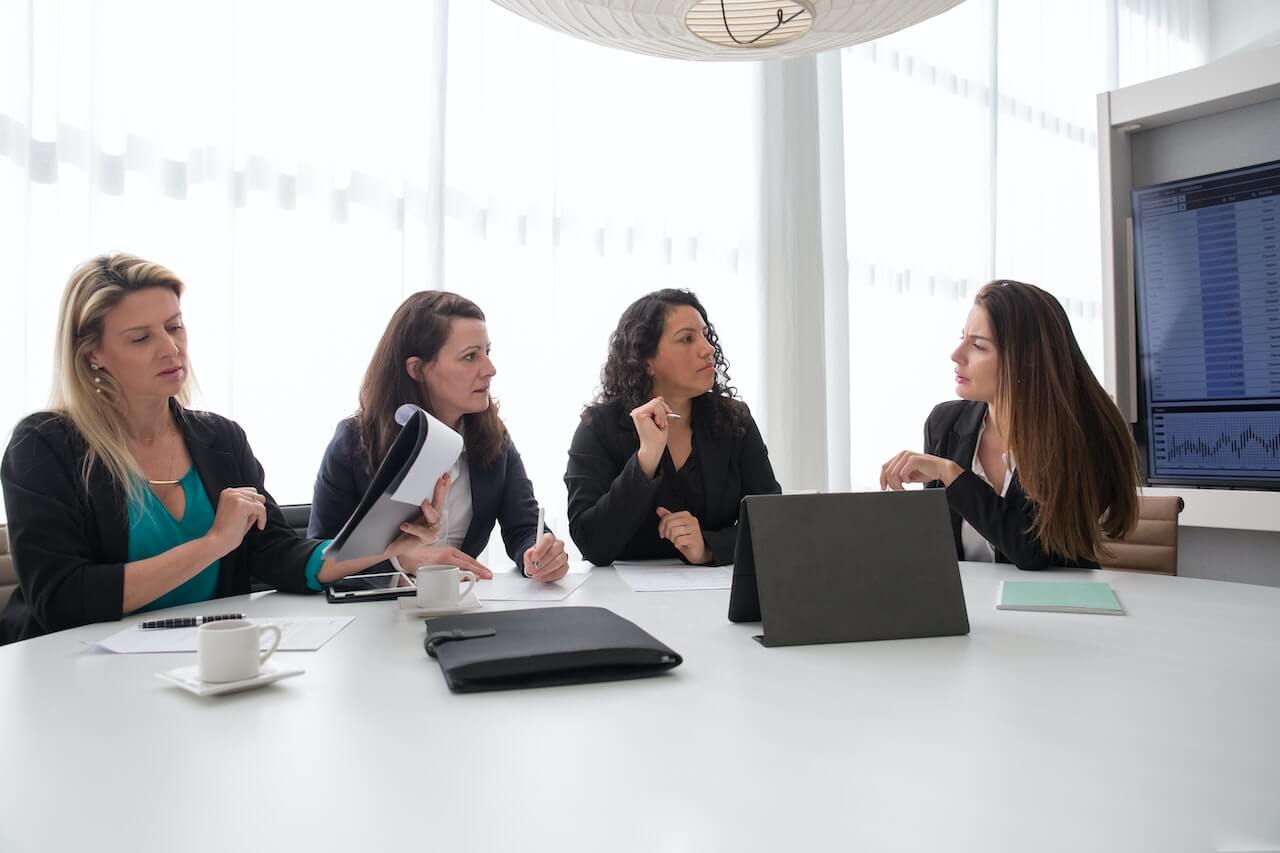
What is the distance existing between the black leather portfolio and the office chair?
5.38 ft

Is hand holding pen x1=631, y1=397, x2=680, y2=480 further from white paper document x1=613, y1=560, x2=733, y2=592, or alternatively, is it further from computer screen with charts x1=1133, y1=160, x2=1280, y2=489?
computer screen with charts x1=1133, y1=160, x2=1280, y2=489

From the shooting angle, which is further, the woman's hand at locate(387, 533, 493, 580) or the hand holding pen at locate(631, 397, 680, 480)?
the hand holding pen at locate(631, 397, 680, 480)

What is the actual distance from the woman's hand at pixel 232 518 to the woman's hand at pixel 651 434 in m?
0.86

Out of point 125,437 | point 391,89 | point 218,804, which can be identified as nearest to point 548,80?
point 391,89

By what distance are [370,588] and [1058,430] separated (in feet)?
5.05

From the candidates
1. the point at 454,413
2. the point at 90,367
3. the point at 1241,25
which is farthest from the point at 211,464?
the point at 1241,25

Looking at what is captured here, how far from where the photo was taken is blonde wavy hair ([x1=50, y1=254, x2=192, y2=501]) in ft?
5.36

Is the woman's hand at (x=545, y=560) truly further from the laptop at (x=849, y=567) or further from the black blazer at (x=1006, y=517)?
the black blazer at (x=1006, y=517)

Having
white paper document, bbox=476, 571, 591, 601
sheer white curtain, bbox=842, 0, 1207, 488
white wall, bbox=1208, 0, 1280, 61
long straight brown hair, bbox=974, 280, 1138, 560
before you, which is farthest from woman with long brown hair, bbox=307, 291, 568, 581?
white wall, bbox=1208, 0, 1280, 61

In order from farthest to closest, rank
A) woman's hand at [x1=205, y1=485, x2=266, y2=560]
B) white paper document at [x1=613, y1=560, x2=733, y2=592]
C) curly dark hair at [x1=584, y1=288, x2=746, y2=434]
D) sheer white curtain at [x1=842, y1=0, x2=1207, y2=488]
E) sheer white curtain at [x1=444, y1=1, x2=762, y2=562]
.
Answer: sheer white curtain at [x1=842, y1=0, x2=1207, y2=488], sheer white curtain at [x1=444, y1=1, x2=762, y2=562], curly dark hair at [x1=584, y1=288, x2=746, y2=434], white paper document at [x1=613, y1=560, x2=733, y2=592], woman's hand at [x1=205, y1=485, x2=266, y2=560]

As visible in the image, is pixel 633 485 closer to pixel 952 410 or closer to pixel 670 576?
pixel 670 576

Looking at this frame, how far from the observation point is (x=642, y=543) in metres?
2.28

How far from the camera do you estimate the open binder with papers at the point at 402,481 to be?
154 cm

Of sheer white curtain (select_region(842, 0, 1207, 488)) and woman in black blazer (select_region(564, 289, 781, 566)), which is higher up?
sheer white curtain (select_region(842, 0, 1207, 488))
